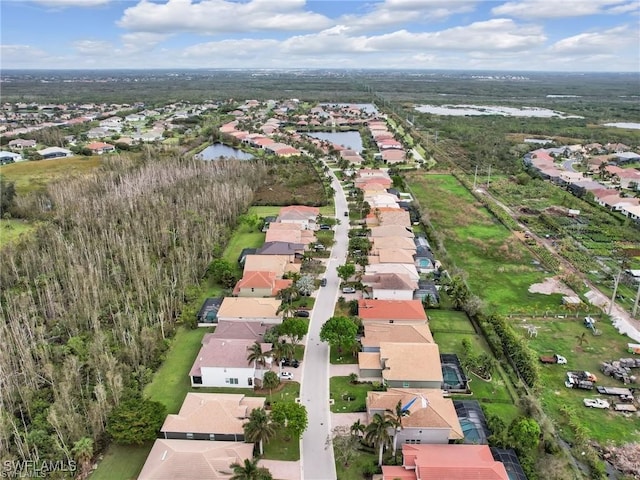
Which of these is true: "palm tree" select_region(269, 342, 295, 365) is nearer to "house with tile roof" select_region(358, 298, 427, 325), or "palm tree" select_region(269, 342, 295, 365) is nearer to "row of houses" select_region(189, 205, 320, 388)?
"row of houses" select_region(189, 205, 320, 388)

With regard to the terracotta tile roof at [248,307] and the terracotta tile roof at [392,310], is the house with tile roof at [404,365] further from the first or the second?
the terracotta tile roof at [248,307]

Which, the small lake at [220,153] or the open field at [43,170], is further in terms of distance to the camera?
the small lake at [220,153]

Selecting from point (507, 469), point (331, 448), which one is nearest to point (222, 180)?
point (331, 448)

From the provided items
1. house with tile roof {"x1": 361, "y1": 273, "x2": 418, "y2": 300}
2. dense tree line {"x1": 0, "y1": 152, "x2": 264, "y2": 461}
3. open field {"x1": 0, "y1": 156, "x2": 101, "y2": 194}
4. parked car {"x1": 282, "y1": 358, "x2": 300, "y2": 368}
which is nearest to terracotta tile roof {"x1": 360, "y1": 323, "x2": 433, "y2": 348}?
parked car {"x1": 282, "y1": 358, "x2": 300, "y2": 368}

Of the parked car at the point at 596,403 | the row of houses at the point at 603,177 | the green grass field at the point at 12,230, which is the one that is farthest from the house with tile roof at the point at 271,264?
the row of houses at the point at 603,177

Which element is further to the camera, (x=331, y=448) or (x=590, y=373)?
(x=590, y=373)

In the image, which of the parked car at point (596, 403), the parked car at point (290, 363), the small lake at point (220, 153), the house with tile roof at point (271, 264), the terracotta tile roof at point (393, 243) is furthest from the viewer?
the small lake at point (220, 153)

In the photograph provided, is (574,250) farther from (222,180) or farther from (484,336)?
(222,180)

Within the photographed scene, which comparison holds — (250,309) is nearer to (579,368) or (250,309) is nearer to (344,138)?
(579,368)
